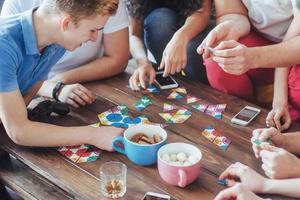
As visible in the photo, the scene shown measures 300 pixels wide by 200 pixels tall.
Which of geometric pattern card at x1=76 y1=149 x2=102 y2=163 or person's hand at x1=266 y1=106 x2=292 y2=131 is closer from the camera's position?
geometric pattern card at x1=76 y1=149 x2=102 y2=163

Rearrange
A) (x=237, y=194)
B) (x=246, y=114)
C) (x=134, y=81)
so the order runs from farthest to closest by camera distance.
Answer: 1. (x=134, y=81)
2. (x=246, y=114)
3. (x=237, y=194)

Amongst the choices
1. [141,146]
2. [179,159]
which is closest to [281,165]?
[179,159]

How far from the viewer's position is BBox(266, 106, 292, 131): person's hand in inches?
60.9

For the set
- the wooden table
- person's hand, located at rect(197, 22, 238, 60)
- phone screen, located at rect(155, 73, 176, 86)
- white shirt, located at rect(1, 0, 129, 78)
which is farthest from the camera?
white shirt, located at rect(1, 0, 129, 78)

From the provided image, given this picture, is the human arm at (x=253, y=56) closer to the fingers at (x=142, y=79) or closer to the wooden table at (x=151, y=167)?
the wooden table at (x=151, y=167)

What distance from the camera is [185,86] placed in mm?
1818

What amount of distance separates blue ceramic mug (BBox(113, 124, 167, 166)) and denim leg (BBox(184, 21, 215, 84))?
2.96 feet

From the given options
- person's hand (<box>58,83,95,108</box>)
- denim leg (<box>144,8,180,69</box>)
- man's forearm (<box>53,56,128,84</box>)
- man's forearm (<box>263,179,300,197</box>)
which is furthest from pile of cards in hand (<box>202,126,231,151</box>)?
denim leg (<box>144,8,180,69</box>)

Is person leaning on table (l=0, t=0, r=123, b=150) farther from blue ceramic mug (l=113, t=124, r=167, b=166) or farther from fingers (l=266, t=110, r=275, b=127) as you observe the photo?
fingers (l=266, t=110, r=275, b=127)

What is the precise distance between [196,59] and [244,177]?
3.55ft

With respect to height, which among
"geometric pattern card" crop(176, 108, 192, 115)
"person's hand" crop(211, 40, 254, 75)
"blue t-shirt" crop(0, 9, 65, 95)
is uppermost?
"blue t-shirt" crop(0, 9, 65, 95)

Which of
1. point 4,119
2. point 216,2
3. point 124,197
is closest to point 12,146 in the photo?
point 4,119

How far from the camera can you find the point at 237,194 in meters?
1.17

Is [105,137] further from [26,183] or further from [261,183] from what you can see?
[261,183]
